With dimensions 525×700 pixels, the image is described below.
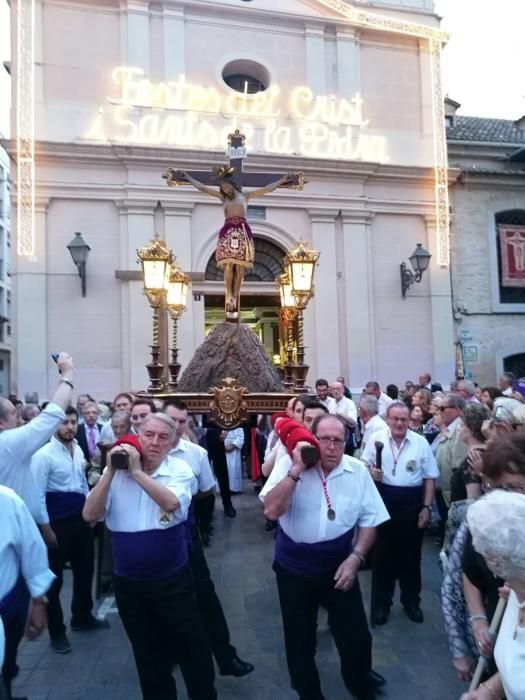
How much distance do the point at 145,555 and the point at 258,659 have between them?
5.34ft

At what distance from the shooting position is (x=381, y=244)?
14359 millimetres

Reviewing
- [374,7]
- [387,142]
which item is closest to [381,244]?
[387,142]

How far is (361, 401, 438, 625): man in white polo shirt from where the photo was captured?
4.47 m

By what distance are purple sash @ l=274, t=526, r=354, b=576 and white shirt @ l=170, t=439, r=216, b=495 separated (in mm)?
1266

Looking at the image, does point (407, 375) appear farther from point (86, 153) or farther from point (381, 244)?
point (86, 153)

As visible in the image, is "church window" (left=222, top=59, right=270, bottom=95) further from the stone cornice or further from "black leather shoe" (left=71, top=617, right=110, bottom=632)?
"black leather shoe" (left=71, top=617, right=110, bottom=632)

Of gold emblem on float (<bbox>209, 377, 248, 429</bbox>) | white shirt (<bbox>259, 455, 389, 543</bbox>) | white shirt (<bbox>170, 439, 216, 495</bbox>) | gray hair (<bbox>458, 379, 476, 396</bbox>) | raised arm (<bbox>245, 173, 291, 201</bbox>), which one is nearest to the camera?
white shirt (<bbox>259, 455, 389, 543</bbox>)

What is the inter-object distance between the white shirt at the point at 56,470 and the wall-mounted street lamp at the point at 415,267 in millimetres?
11103

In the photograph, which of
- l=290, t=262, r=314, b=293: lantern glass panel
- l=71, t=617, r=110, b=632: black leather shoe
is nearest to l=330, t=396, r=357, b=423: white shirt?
l=290, t=262, r=314, b=293: lantern glass panel

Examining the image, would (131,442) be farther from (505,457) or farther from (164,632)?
(505,457)

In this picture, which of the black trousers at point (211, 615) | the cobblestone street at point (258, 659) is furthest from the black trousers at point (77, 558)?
the black trousers at point (211, 615)

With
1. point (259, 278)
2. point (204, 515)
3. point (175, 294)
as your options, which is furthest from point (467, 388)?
point (259, 278)

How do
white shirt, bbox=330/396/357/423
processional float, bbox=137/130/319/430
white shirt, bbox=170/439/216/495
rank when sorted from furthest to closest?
white shirt, bbox=330/396/357/423, processional float, bbox=137/130/319/430, white shirt, bbox=170/439/216/495

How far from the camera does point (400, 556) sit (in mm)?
4523
